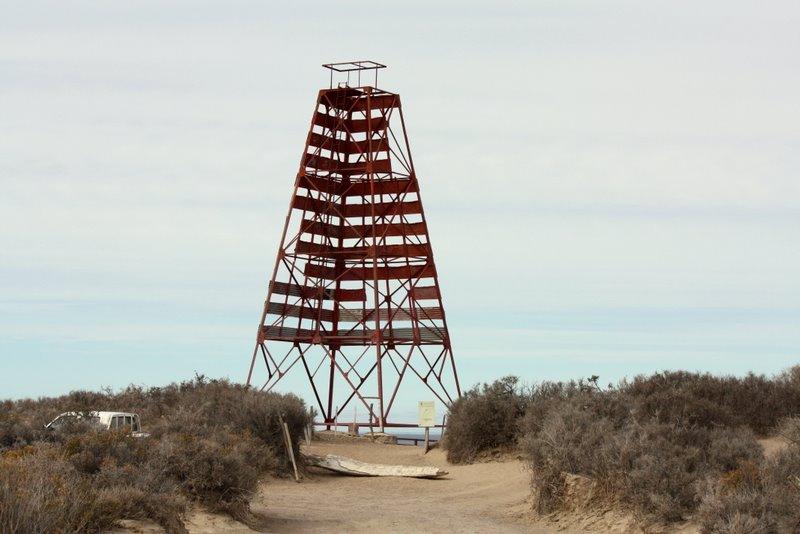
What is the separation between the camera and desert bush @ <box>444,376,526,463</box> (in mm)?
32344

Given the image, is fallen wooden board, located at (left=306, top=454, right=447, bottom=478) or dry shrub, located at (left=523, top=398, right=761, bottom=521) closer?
dry shrub, located at (left=523, top=398, right=761, bottom=521)

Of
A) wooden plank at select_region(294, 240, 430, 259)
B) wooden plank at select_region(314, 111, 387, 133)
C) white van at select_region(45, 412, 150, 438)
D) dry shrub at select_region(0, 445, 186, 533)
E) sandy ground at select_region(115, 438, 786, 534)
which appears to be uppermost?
wooden plank at select_region(314, 111, 387, 133)

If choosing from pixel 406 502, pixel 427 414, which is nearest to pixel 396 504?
pixel 406 502

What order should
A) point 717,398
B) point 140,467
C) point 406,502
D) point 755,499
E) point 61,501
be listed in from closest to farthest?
point 61,501, point 755,499, point 140,467, point 406,502, point 717,398

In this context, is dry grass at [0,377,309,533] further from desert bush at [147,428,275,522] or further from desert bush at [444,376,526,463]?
desert bush at [444,376,526,463]

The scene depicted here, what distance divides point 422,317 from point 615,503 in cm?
2454

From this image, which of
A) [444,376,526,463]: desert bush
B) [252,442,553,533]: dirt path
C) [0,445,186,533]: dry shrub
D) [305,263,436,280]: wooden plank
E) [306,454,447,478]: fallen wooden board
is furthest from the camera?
[305,263,436,280]: wooden plank

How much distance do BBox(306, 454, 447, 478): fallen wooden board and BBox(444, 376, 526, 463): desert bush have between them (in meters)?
1.81

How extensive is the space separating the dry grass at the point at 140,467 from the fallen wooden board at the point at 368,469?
3.44ft

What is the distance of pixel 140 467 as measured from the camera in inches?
732

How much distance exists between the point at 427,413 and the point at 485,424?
22.1 ft

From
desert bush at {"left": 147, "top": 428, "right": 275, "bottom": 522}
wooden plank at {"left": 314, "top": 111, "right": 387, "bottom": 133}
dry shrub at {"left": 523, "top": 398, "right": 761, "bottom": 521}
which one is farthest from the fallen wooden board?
wooden plank at {"left": 314, "top": 111, "right": 387, "bottom": 133}

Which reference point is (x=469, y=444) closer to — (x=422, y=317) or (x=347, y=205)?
(x=422, y=317)

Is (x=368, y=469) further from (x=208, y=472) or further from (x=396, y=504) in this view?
(x=208, y=472)
